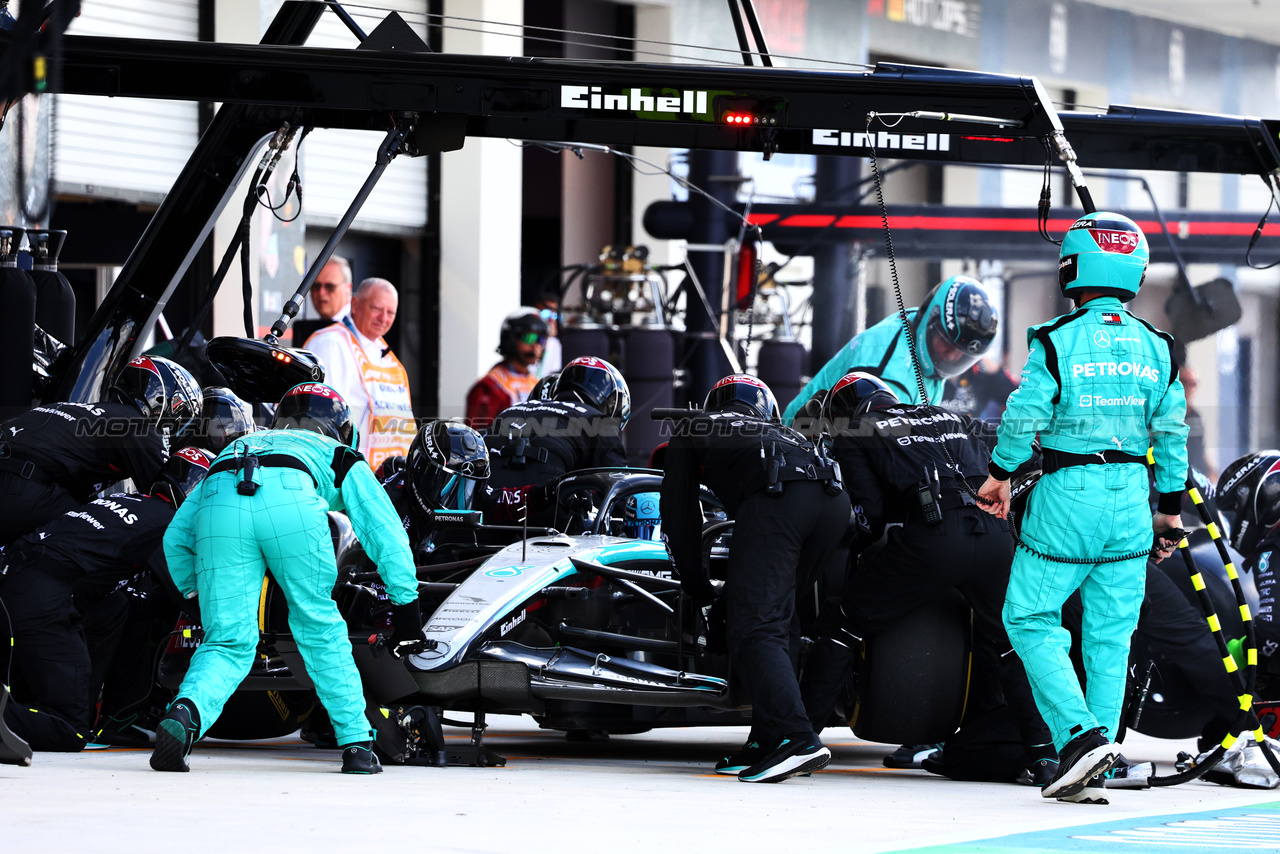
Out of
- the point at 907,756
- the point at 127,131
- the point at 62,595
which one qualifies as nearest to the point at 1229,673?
the point at 907,756

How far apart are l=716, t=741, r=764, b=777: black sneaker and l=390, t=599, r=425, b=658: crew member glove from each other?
1.24 m

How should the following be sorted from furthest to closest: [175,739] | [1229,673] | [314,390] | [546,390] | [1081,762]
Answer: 1. [546,390]
2. [314,390]
3. [1229,673]
4. [175,739]
5. [1081,762]

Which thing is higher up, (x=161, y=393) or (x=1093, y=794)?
(x=161, y=393)

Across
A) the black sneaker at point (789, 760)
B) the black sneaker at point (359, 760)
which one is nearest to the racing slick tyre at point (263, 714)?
the black sneaker at point (359, 760)

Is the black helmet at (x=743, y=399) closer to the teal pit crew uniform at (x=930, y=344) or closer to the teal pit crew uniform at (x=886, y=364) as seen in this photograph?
the teal pit crew uniform at (x=930, y=344)

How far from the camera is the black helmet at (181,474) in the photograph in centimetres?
767

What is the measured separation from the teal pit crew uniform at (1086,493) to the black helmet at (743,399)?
3.85 ft

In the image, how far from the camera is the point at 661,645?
726 cm

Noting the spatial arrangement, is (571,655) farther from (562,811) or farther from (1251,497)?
(1251,497)

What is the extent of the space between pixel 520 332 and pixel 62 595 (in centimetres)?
564

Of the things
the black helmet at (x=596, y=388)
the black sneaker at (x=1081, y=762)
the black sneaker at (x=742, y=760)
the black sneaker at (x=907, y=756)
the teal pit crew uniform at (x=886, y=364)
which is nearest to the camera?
the black sneaker at (x=1081, y=762)

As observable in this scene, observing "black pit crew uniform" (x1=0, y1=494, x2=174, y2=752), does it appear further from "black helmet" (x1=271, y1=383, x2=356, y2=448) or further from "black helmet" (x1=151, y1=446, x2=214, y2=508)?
"black helmet" (x1=271, y1=383, x2=356, y2=448)

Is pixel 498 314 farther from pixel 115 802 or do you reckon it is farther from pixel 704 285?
pixel 115 802

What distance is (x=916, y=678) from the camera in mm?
7219
